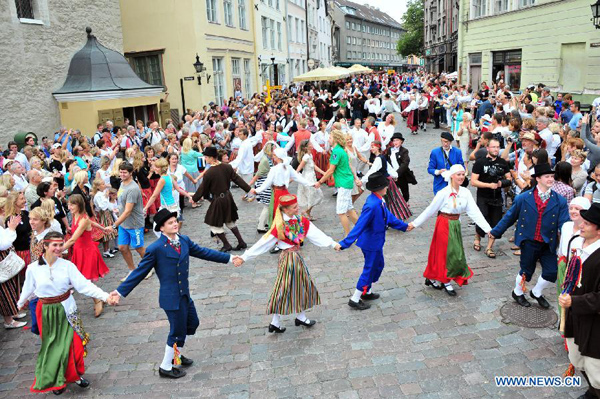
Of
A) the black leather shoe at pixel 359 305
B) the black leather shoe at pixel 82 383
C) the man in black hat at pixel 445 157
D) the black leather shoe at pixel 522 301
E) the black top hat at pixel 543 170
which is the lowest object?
the black leather shoe at pixel 82 383

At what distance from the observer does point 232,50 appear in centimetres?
2614

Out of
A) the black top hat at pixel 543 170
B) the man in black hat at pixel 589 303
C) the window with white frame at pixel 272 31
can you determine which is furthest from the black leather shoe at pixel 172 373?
the window with white frame at pixel 272 31

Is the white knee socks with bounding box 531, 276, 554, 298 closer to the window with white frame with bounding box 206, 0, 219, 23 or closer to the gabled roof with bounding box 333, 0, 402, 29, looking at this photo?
the window with white frame with bounding box 206, 0, 219, 23

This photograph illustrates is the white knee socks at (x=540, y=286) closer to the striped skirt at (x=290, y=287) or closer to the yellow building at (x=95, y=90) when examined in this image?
the striped skirt at (x=290, y=287)

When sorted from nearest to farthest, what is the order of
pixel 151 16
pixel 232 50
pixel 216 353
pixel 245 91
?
pixel 216 353 → pixel 151 16 → pixel 232 50 → pixel 245 91

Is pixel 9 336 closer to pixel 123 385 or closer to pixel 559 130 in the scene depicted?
pixel 123 385

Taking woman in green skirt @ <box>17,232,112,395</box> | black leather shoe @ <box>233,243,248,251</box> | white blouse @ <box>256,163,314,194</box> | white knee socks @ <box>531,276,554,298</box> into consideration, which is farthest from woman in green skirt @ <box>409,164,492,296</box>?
woman in green skirt @ <box>17,232,112,395</box>

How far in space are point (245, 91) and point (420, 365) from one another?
81.9ft

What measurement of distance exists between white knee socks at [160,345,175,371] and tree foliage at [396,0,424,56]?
7708 centimetres

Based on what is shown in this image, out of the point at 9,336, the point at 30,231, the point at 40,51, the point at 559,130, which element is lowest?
Answer: the point at 9,336

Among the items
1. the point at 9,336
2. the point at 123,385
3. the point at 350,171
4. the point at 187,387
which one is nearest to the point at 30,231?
the point at 9,336

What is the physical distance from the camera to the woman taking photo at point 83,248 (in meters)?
6.59

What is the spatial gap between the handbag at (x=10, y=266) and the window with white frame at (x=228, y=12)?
21.4m

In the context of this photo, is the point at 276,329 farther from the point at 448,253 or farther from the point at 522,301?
the point at 522,301
